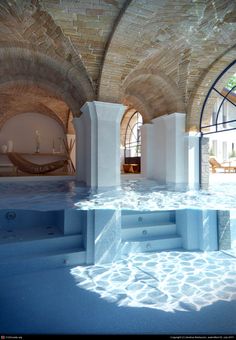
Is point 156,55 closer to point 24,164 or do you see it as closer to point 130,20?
point 130,20

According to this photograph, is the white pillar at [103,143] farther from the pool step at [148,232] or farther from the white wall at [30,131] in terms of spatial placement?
the white wall at [30,131]

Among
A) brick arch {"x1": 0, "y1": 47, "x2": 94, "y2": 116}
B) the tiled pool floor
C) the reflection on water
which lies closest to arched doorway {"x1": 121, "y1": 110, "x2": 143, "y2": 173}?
brick arch {"x1": 0, "y1": 47, "x2": 94, "y2": 116}

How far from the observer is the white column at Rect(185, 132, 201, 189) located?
7.27m

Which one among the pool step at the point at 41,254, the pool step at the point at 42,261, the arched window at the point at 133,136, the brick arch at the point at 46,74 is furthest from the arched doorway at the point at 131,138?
the pool step at the point at 42,261

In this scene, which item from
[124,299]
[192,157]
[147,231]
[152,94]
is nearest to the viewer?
[124,299]

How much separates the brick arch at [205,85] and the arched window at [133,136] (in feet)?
17.9

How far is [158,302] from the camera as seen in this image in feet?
7.75

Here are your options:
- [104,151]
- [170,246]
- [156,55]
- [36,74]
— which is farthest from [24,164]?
[170,246]

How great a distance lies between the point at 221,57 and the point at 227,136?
31.0 feet

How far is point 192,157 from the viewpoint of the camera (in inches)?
289

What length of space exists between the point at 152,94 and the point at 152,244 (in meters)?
5.34

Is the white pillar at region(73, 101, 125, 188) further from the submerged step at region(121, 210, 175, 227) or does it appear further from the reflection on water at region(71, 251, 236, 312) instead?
the reflection on water at region(71, 251, 236, 312)

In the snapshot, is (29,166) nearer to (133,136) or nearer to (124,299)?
(133,136)

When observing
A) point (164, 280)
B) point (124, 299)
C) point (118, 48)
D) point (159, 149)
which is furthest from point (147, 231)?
point (159, 149)
